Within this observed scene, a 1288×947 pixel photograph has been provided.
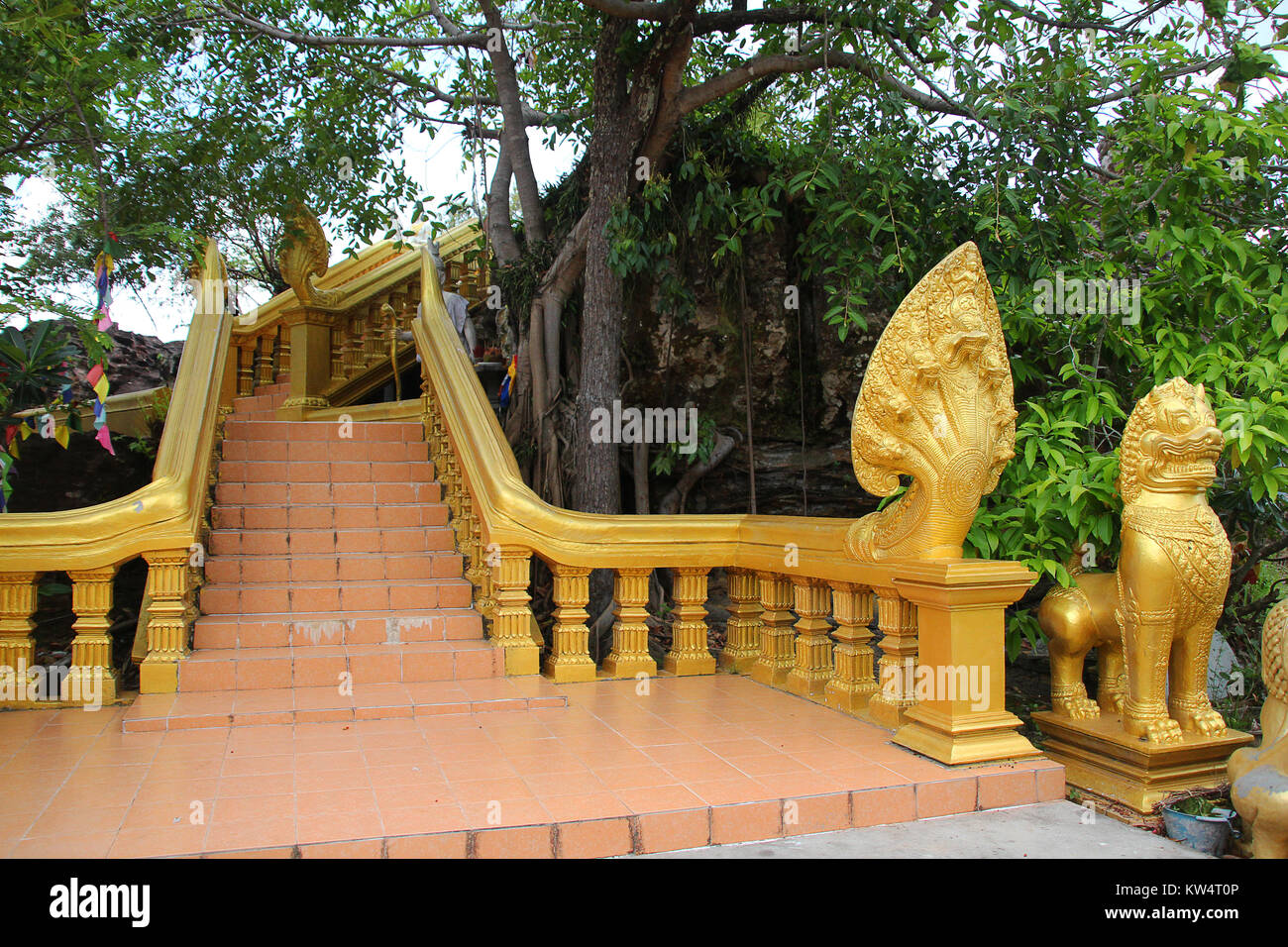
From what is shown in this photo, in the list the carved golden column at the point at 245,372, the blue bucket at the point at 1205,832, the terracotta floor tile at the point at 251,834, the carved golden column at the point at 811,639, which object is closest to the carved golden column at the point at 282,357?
the carved golden column at the point at 245,372

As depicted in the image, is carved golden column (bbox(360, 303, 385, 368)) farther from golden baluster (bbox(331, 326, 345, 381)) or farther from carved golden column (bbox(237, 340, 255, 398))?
carved golden column (bbox(237, 340, 255, 398))

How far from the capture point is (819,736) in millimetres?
3988

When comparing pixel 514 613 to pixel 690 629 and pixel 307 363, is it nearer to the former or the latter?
pixel 690 629

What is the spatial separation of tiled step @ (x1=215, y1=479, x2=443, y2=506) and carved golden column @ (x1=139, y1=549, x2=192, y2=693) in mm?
1521

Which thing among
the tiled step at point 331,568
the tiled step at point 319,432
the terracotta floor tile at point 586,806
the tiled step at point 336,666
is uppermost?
the tiled step at point 319,432

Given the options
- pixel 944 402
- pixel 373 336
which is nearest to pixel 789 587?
pixel 944 402

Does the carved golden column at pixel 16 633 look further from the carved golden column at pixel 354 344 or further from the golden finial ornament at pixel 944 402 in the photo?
Answer: the carved golden column at pixel 354 344

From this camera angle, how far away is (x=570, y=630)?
501cm

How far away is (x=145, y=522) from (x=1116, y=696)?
444 centimetres

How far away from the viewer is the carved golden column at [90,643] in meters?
4.42

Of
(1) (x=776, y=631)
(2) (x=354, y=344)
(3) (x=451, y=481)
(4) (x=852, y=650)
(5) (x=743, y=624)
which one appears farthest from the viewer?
(2) (x=354, y=344)

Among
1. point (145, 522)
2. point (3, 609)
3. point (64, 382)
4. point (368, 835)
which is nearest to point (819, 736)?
point (368, 835)

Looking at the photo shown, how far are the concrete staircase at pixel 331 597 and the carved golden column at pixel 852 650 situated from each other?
1323mm

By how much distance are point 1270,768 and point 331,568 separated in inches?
181
